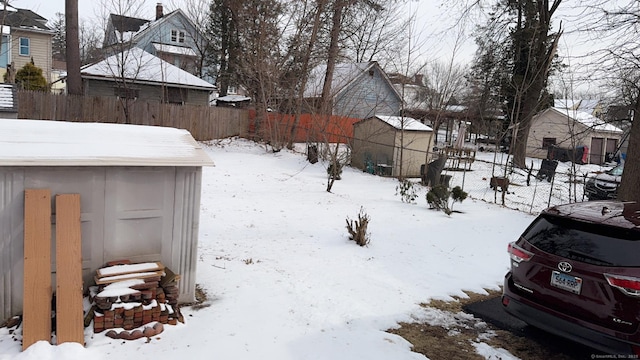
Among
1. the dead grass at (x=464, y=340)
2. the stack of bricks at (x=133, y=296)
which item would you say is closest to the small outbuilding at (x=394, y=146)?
the dead grass at (x=464, y=340)

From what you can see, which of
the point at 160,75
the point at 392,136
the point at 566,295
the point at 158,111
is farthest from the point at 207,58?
the point at 566,295

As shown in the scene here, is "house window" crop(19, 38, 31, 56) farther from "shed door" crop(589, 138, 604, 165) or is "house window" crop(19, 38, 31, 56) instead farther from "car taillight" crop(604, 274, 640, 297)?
"shed door" crop(589, 138, 604, 165)

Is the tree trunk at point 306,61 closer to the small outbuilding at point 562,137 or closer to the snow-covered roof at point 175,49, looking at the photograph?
the small outbuilding at point 562,137

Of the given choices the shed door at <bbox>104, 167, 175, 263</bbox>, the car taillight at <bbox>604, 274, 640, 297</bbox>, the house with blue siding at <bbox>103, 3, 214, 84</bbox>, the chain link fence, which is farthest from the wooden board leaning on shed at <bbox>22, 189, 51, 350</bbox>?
the house with blue siding at <bbox>103, 3, 214, 84</bbox>

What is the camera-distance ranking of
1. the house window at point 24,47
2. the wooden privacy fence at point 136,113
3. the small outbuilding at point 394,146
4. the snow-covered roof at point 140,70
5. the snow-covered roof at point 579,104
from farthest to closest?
the house window at point 24,47, the snow-covered roof at point 140,70, the wooden privacy fence at point 136,113, the small outbuilding at point 394,146, the snow-covered roof at point 579,104

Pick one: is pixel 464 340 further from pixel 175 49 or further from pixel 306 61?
pixel 175 49

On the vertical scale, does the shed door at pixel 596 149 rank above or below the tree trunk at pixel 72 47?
below

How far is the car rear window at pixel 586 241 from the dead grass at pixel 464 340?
1.06 m

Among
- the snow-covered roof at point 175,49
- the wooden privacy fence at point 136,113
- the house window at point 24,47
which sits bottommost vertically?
the wooden privacy fence at point 136,113

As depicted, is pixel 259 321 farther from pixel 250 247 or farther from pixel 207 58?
pixel 207 58

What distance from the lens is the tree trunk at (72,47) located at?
17.6 m

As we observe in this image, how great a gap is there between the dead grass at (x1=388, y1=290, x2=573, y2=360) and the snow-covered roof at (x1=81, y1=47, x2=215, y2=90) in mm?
20574

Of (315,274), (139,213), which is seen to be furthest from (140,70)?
(139,213)

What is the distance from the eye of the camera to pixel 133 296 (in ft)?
12.6
